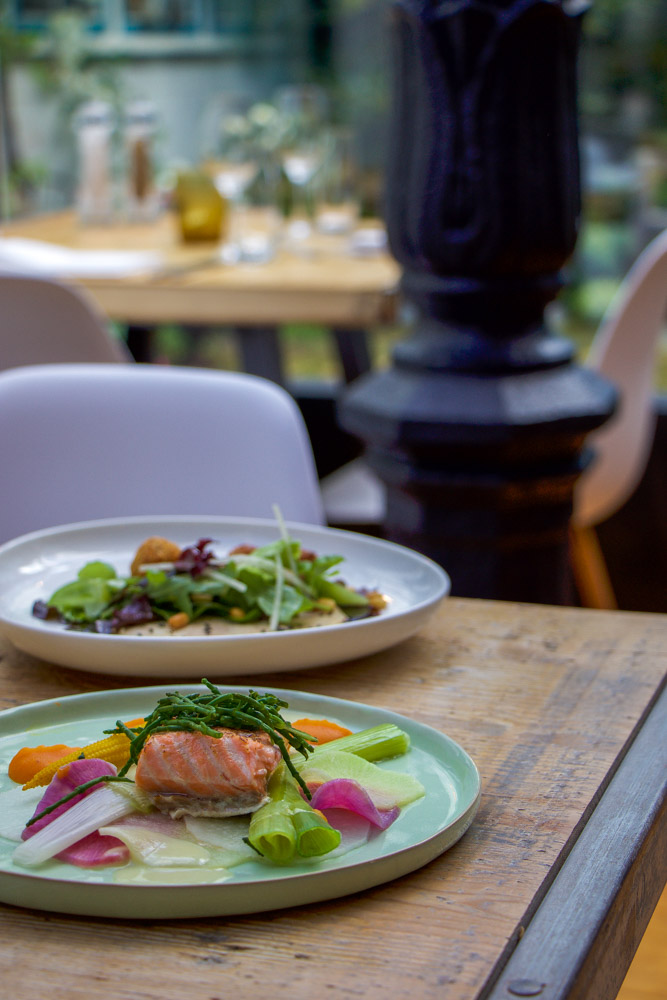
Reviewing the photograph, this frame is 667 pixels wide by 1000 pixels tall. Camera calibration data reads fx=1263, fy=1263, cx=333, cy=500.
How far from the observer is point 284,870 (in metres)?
0.53

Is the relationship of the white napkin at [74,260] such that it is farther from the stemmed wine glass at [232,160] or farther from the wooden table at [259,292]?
the stemmed wine glass at [232,160]

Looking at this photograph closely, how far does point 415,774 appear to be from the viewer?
2.09 feet

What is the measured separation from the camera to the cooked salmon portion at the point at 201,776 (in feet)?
1.85

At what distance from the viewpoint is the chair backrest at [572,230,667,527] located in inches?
87.0

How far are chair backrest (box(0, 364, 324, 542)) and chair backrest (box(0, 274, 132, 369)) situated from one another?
1.50 feet

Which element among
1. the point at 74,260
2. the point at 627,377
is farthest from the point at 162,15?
the point at 627,377

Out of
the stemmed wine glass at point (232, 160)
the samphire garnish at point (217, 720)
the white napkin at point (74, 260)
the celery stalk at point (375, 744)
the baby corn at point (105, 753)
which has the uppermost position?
the stemmed wine glass at point (232, 160)

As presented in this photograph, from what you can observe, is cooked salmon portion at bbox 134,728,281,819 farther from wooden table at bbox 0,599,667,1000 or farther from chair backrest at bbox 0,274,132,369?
chair backrest at bbox 0,274,132,369

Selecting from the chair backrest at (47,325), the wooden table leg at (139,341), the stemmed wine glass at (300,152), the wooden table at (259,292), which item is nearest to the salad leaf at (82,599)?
the chair backrest at (47,325)

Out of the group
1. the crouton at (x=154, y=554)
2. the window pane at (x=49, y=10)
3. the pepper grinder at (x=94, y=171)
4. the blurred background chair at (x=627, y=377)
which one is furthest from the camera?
the window pane at (x=49, y=10)

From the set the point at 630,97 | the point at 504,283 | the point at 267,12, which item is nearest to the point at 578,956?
the point at 504,283

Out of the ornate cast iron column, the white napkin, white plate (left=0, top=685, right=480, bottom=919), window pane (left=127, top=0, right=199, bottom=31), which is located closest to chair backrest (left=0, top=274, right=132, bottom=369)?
the ornate cast iron column

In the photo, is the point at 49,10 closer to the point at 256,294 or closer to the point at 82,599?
the point at 256,294

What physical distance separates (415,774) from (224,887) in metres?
0.16
